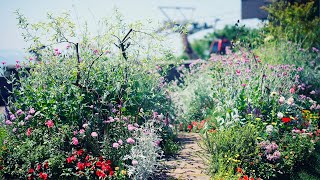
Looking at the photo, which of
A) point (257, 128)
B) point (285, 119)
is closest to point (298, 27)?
point (285, 119)

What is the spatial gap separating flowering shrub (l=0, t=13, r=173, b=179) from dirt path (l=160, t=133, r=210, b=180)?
0.43m

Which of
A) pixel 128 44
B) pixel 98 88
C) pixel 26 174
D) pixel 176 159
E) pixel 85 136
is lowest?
pixel 176 159

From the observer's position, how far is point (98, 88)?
4652 millimetres

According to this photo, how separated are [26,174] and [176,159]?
2057 mm

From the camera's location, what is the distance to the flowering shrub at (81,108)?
3.82 metres

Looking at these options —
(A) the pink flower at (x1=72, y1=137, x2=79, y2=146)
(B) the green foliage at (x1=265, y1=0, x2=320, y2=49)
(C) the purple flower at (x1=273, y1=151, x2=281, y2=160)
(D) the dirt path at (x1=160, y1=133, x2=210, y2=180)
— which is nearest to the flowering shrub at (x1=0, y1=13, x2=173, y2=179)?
(A) the pink flower at (x1=72, y1=137, x2=79, y2=146)

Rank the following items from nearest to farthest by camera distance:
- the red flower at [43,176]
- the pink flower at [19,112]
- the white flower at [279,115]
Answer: the red flower at [43,176] → the pink flower at [19,112] → the white flower at [279,115]

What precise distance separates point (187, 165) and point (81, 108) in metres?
1.66

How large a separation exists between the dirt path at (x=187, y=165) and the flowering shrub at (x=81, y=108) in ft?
1.42

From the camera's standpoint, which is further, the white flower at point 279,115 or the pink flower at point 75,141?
the white flower at point 279,115

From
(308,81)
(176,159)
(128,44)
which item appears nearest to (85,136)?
(176,159)

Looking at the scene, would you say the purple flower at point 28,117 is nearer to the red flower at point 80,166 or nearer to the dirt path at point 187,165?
the red flower at point 80,166

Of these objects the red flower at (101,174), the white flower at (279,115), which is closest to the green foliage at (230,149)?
the white flower at (279,115)

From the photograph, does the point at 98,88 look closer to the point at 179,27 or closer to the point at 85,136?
the point at 85,136
